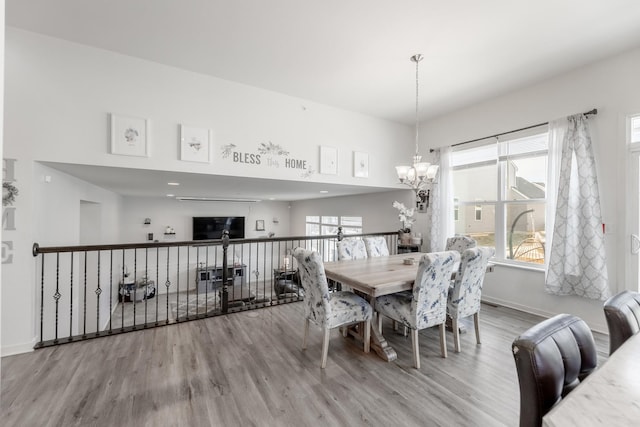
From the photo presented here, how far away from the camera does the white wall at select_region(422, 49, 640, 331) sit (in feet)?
10.0

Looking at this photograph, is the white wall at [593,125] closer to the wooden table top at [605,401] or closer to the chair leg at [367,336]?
the chair leg at [367,336]

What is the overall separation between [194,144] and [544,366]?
3550mm

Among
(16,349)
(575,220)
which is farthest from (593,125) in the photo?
(16,349)

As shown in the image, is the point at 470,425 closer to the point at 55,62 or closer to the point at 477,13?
the point at 477,13

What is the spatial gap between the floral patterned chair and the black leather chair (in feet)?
3.59

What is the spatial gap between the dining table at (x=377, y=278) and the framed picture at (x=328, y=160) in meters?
1.55

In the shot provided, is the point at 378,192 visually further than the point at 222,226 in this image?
No

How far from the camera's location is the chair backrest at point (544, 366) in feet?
3.46

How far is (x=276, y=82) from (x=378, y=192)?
3.05 meters

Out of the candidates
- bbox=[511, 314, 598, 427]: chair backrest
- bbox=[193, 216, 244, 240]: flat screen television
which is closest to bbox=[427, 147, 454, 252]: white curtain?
bbox=[511, 314, 598, 427]: chair backrest

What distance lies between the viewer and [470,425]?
186cm

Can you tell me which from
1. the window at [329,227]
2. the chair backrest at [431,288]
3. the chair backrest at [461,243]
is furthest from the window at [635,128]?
the window at [329,227]

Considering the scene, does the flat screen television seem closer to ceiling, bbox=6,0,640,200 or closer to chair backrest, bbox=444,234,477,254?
ceiling, bbox=6,0,640,200

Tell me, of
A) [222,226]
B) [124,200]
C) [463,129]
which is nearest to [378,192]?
[463,129]
